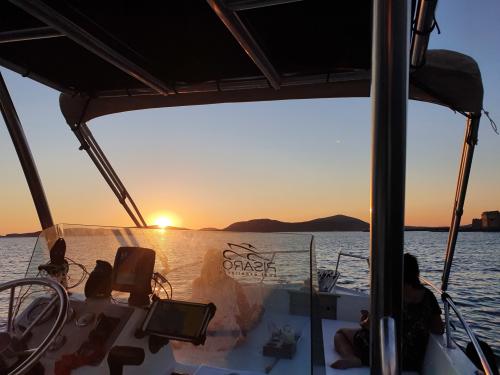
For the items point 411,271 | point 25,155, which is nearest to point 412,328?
point 411,271

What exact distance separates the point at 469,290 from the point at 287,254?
2002cm

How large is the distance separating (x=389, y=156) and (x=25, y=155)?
4.28 m

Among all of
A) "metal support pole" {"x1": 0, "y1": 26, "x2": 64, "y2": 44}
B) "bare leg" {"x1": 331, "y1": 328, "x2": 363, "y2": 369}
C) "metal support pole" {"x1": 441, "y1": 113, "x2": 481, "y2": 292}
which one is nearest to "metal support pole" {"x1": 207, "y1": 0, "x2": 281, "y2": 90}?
"metal support pole" {"x1": 0, "y1": 26, "x2": 64, "y2": 44}

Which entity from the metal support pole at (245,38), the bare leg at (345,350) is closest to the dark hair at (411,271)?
the bare leg at (345,350)

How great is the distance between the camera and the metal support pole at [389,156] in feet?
3.22

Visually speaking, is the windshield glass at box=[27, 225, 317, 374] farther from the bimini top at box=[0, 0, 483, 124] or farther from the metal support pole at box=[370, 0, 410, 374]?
the bimini top at box=[0, 0, 483, 124]

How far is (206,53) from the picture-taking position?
329 cm

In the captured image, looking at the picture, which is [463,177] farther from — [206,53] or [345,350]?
[206,53]

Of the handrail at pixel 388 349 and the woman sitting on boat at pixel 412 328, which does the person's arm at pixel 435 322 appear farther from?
the handrail at pixel 388 349

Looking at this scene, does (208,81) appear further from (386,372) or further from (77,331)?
(386,372)

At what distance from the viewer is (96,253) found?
2248mm

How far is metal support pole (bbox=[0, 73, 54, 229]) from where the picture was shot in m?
4.17

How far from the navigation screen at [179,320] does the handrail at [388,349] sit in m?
0.89

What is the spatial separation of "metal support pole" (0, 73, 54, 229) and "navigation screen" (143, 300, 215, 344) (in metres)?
2.99
